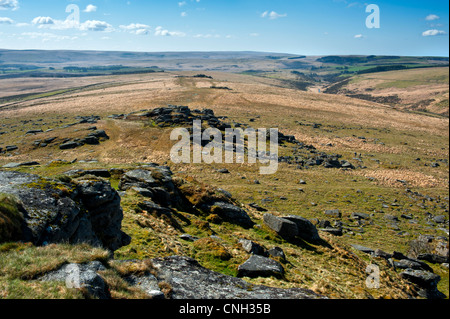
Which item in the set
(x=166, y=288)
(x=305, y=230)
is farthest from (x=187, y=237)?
(x=305, y=230)

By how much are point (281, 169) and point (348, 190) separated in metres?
11.4

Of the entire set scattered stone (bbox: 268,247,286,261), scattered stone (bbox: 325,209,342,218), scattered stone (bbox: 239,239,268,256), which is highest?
scattered stone (bbox: 239,239,268,256)

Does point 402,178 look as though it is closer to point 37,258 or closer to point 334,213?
point 334,213

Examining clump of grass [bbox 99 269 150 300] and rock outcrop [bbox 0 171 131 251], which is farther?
rock outcrop [bbox 0 171 131 251]

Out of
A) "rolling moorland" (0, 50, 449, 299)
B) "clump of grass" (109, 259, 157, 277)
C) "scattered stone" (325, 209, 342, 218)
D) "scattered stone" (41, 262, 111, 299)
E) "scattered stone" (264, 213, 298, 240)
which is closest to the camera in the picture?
"scattered stone" (41, 262, 111, 299)

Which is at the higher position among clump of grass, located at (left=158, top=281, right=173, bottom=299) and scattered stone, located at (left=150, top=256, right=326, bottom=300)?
clump of grass, located at (left=158, top=281, right=173, bottom=299)

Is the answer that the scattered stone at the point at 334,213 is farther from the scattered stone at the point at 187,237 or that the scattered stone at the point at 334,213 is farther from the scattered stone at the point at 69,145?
the scattered stone at the point at 69,145

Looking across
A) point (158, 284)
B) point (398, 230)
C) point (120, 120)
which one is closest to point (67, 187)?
point (158, 284)

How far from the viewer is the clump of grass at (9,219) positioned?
25.3ft

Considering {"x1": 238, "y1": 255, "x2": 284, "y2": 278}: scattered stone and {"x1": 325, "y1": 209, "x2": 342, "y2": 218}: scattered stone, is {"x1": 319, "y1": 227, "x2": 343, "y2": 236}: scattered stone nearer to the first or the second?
{"x1": 325, "y1": 209, "x2": 342, "y2": 218}: scattered stone

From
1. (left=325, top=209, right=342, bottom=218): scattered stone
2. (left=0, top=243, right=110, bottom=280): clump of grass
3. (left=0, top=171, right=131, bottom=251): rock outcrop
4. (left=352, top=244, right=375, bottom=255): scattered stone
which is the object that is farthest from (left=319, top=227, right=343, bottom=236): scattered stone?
(left=0, top=243, right=110, bottom=280): clump of grass

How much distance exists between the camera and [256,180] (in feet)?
129

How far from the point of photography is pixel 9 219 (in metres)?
8.00

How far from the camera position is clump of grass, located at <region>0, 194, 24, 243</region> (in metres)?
7.73
